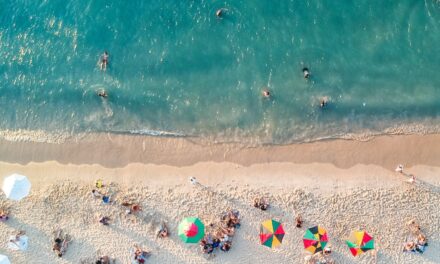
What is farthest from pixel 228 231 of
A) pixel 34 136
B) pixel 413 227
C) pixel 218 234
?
pixel 34 136

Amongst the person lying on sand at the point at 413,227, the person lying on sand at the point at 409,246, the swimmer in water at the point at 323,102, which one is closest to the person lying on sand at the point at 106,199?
the swimmer in water at the point at 323,102

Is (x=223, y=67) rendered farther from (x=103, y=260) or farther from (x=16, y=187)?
(x=16, y=187)

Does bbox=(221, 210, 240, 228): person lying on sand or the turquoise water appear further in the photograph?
the turquoise water

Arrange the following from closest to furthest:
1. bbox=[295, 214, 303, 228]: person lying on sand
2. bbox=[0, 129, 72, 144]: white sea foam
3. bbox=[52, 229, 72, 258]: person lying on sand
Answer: bbox=[295, 214, 303, 228]: person lying on sand, bbox=[52, 229, 72, 258]: person lying on sand, bbox=[0, 129, 72, 144]: white sea foam

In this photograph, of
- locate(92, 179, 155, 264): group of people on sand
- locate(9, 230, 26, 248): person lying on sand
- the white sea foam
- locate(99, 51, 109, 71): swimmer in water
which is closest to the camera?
locate(92, 179, 155, 264): group of people on sand

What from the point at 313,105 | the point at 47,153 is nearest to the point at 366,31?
the point at 313,105

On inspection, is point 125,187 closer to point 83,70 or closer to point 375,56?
point 83,70

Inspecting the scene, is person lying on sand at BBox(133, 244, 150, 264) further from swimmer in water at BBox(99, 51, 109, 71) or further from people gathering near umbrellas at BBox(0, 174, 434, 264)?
swimmer in water at BBox(99, 51, 109, 71)

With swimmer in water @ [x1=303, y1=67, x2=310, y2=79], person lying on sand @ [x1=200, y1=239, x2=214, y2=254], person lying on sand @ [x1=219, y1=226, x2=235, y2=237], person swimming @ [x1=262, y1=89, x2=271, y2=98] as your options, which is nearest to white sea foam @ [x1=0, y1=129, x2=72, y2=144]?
person lying on sand @ [x1=200, y1=239, x2=214, y2=254]
